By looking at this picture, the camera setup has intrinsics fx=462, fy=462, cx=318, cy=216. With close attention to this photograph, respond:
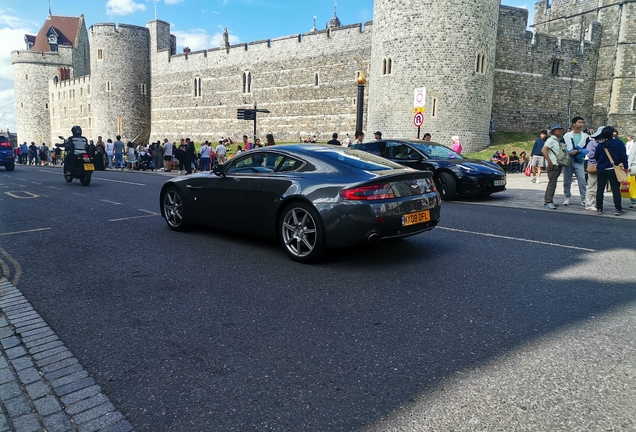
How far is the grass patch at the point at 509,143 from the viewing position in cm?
2747

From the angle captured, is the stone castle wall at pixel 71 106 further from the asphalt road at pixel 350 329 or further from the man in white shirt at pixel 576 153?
the asphalt road at pixel 350 329

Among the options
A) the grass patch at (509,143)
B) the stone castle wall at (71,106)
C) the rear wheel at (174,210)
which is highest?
the stone castle wall at (71,106)

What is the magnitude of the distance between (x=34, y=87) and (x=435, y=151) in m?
78.9

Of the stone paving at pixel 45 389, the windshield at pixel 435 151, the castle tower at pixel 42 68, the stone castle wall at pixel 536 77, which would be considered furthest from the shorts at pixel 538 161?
the castle tower at pixel 42 68

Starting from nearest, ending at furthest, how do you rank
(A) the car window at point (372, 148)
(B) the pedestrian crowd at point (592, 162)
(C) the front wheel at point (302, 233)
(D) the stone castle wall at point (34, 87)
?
(C) the front wheel at point (302, 233)
(B) the pedestrian crowd at point (592, 162)
(A) the car window at point (372, 148)
(D) the stone castle wall at point (34, 87)

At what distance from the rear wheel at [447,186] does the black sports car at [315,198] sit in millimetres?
5455

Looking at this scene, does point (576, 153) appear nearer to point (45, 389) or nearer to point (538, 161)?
point (538, 161)

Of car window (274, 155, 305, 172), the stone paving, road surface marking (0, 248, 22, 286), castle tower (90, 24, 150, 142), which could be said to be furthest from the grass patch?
castle tower (90, 24, 150, 142)

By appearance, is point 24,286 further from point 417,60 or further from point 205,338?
point 417,60

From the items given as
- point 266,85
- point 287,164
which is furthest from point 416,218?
point 266,85

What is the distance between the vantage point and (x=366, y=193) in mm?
4883

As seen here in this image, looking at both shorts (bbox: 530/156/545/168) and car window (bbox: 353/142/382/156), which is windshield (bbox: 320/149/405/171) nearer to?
car window (bbox: 353/142/382/156)

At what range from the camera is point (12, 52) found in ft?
233

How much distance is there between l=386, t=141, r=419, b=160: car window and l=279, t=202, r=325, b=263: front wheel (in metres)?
6.65
